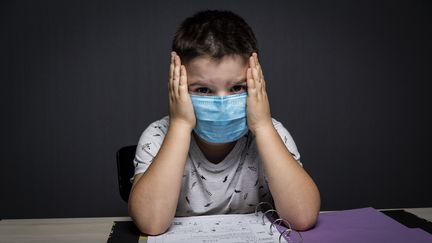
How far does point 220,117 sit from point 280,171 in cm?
25

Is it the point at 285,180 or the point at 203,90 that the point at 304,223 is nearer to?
the point at 285,180

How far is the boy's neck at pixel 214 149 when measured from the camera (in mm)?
1498

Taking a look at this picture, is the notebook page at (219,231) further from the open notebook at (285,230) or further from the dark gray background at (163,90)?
the dark gray background at (163,90)

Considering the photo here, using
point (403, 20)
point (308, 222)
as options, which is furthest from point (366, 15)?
point (308, 222)

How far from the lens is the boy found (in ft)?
4.02

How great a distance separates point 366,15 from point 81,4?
172cm

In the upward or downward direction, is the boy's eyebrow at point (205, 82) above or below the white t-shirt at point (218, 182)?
above

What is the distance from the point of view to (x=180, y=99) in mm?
1306

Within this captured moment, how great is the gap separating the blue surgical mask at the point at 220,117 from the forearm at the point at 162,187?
85mm

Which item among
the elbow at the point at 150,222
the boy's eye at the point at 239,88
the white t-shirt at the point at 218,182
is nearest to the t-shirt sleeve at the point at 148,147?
the white t-shirt at the point at 218,182

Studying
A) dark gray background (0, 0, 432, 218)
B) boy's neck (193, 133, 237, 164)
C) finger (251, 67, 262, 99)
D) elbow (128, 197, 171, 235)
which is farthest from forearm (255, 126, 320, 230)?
dark gray background (0, 0, 432, 218)

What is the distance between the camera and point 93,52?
2471mm

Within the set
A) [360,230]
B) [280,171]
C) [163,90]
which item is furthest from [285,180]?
[163,90]

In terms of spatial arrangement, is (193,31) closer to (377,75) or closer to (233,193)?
(233,193)
